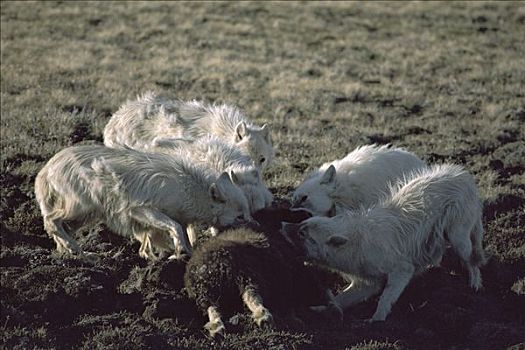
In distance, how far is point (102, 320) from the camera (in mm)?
7980

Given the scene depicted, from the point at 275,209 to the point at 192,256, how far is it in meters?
1.54

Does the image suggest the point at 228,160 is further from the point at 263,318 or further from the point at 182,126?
the point at 263,318

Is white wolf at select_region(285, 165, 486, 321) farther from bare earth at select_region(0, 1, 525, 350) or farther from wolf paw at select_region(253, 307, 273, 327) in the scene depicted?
wolf paw at select_region(253, 307, 273, 327)

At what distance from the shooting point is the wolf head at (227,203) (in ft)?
30.8

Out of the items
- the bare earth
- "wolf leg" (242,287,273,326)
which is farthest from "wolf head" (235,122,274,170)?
"wolf leg" (242,287,273,326)

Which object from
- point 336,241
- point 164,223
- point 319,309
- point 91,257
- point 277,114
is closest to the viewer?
point 319,309

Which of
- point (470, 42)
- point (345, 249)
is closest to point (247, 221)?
point (345, 249)

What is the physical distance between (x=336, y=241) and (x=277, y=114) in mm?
9277

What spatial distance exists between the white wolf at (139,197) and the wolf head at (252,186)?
0.28 metres

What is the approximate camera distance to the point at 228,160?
34.7ft

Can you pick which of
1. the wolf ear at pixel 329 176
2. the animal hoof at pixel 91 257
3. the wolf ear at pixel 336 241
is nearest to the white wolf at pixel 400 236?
the wolf ear at pixel 336 241

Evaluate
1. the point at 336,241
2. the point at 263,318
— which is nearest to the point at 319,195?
the point at 336,241

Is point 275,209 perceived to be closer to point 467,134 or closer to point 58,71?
point 467,134

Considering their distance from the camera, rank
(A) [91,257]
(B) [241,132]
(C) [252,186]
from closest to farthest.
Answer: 1. (A) [91,257]
2. (C) [252,186]
3. (B) [241,132]
